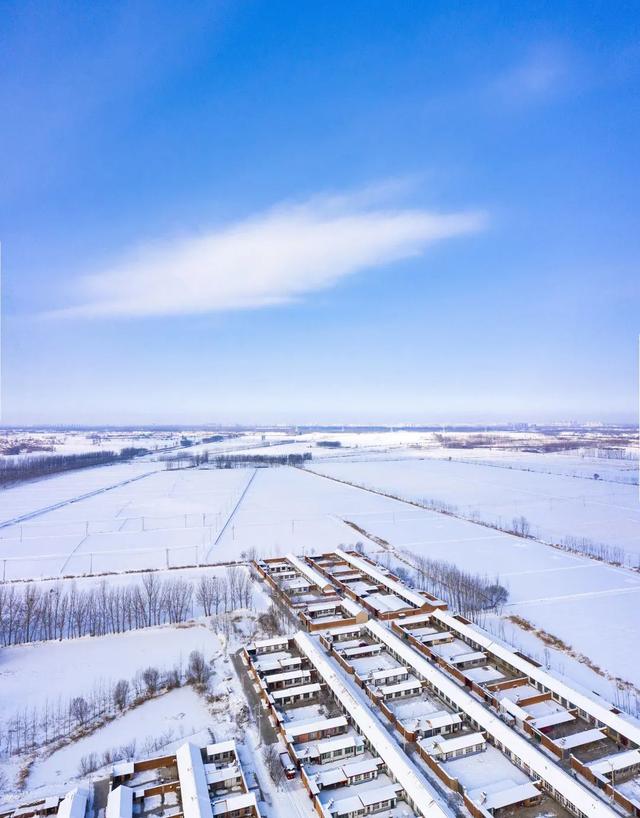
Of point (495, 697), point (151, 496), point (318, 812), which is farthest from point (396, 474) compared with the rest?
point (318, 812)

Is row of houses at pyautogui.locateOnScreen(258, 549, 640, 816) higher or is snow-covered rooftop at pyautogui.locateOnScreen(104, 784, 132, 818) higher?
snow-covered rooftop at pyautogui.locateOnScreen(104, 784, 132, 818)

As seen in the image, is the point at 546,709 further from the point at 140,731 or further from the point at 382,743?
the point at 140,731

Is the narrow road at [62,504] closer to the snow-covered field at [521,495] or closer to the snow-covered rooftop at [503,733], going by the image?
the snow-covered field at [521,495]

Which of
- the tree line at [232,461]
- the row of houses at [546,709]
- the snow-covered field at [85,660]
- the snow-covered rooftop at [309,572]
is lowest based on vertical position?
the snow-covered field at [85,660]

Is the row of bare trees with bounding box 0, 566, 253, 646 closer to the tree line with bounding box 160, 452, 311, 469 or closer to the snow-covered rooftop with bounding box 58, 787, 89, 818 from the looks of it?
the snow-covered rooftop with bounding box 58, 787, 89, 818

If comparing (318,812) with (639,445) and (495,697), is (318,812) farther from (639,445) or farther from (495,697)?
(639,445)

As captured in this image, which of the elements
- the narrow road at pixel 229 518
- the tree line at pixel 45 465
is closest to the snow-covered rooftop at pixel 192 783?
the narrow road at pixel 229 518

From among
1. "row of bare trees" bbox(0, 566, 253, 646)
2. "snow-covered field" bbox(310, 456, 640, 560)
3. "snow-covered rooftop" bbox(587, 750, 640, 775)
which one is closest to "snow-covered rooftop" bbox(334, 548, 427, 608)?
"row of bare trees" bbox(0, 566, 253, 646)
